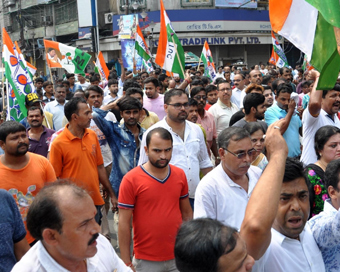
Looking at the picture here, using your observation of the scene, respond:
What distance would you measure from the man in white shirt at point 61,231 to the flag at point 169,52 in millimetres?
7413

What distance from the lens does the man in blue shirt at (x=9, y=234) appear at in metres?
3.01

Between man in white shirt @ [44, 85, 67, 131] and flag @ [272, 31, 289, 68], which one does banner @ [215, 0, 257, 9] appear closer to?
flag @ [272, 31, 289, 68]

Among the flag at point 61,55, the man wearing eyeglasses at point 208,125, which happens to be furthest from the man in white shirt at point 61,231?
the flag at point 61,55

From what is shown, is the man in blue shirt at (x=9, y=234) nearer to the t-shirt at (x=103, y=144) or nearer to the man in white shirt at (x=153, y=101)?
the t-shirt at (x=103, y=144)

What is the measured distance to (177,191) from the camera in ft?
13.0

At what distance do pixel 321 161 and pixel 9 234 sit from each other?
2.53 metres

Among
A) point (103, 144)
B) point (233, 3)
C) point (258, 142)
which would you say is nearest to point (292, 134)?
point (258, 142)

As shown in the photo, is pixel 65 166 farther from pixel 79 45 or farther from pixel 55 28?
pixel 55 28

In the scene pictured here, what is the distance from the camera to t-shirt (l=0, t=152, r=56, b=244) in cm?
402

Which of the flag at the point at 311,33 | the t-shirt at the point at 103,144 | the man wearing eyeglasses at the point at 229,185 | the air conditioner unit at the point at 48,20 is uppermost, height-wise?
the flag at the point at 311,33

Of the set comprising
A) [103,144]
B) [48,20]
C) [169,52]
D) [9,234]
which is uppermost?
[48,20]

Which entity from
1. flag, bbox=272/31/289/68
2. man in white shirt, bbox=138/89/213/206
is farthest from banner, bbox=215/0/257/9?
man in white shirt, bbox=138/89/213/206

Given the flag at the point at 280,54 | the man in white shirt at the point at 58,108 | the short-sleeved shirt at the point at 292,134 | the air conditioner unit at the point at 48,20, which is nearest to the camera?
the short-sleeved shirt at the point at 292,134

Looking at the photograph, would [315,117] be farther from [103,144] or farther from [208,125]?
[103,144]
